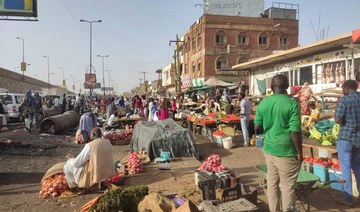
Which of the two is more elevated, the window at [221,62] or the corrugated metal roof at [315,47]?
the window at [221,62]

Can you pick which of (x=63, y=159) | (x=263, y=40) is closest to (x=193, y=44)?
(x=263, y=40)

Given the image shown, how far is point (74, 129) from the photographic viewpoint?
2020cm

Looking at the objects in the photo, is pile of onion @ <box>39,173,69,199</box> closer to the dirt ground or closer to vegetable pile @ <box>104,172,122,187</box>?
the dirt ground

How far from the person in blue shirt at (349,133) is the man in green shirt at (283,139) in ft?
5.41

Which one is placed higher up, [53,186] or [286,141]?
[286,141]

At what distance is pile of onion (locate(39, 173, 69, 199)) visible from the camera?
704cm

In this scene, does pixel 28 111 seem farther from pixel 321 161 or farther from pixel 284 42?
pixel 284 42

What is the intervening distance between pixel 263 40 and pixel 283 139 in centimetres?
4115

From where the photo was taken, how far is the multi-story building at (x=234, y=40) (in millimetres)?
41250

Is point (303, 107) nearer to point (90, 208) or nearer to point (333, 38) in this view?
point (333, 38)

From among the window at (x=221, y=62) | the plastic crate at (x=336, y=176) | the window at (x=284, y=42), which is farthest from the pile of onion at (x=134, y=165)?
the window at (x=284, y=42)

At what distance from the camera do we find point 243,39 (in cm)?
4262

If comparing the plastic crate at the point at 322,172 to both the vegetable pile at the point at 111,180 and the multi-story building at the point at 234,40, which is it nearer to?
the vegetable pile at the point at 111,180

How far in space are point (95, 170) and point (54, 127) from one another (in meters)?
11.8
